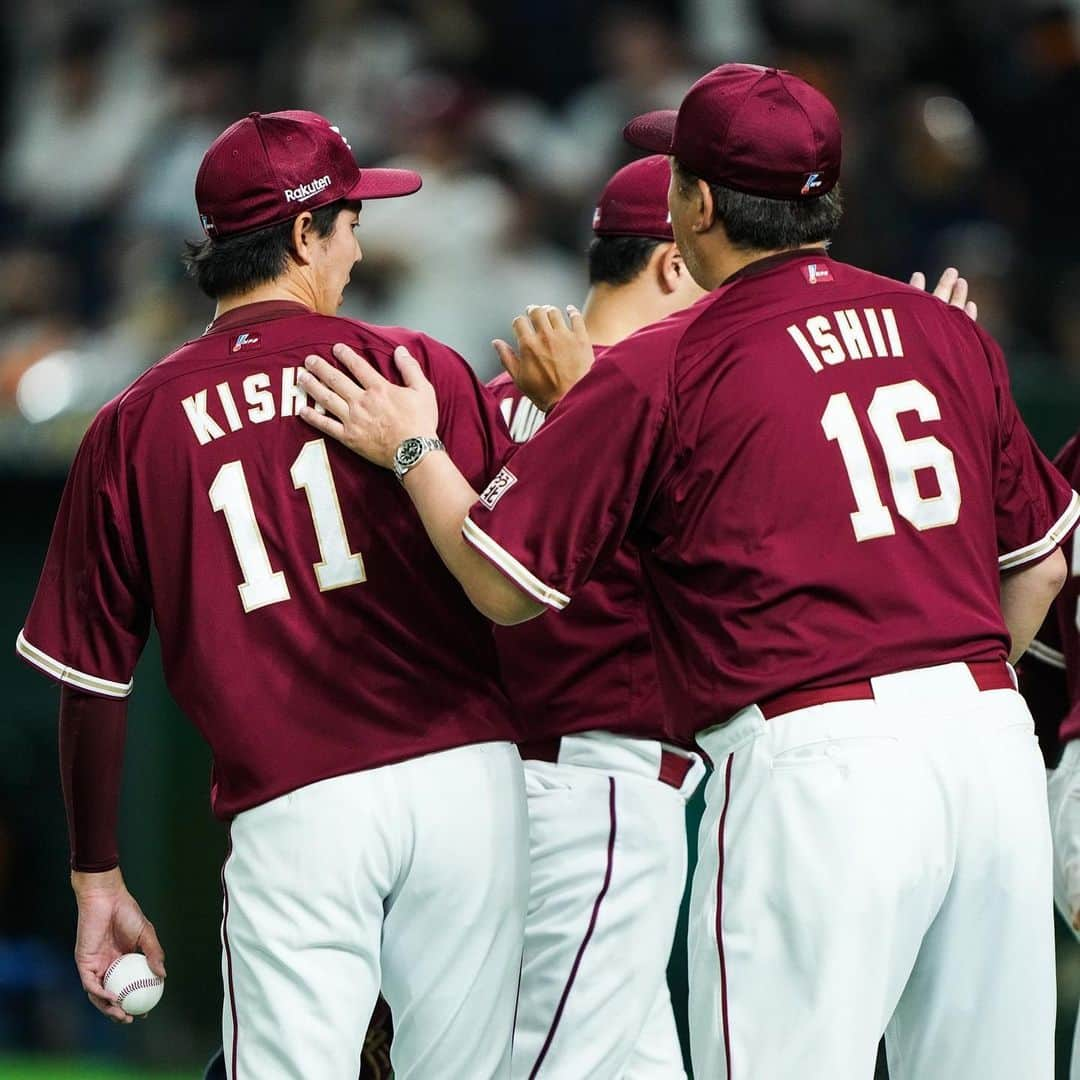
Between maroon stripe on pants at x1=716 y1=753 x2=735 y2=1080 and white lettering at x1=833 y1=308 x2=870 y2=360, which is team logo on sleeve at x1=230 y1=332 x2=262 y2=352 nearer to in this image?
white lettering at x1=833 y1=308 x2=870 y2=360

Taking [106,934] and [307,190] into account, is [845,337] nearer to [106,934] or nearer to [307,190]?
[307,190]

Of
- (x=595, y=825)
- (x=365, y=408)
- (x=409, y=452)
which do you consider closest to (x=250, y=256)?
(x=365, y=408)

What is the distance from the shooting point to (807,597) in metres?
2.93

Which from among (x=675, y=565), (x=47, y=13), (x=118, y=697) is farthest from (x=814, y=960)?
(x=47, y=13)

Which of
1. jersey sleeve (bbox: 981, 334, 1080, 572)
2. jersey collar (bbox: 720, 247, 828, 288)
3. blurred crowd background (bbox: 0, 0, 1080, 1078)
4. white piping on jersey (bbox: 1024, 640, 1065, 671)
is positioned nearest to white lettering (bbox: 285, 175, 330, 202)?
jersey collar (bbox: 720, 247, 828, 288)

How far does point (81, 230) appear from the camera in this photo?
32.9ft

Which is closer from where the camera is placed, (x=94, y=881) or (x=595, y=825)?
(x=94, y=881)

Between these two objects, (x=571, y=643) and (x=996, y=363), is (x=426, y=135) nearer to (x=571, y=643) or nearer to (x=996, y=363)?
(x=571, y=643)

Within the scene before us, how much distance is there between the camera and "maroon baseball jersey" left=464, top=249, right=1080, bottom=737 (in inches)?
115

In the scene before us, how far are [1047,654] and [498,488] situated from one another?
5.05ft

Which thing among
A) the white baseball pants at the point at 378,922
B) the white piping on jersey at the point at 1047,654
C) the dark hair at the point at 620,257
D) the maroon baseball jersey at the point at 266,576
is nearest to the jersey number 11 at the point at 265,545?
the maroon baseball jersey at the point at 266,576

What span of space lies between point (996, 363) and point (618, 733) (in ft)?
3.90

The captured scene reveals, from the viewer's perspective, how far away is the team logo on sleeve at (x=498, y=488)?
9.92 feet

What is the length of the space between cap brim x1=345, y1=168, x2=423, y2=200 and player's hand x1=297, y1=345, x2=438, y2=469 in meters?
0.34
